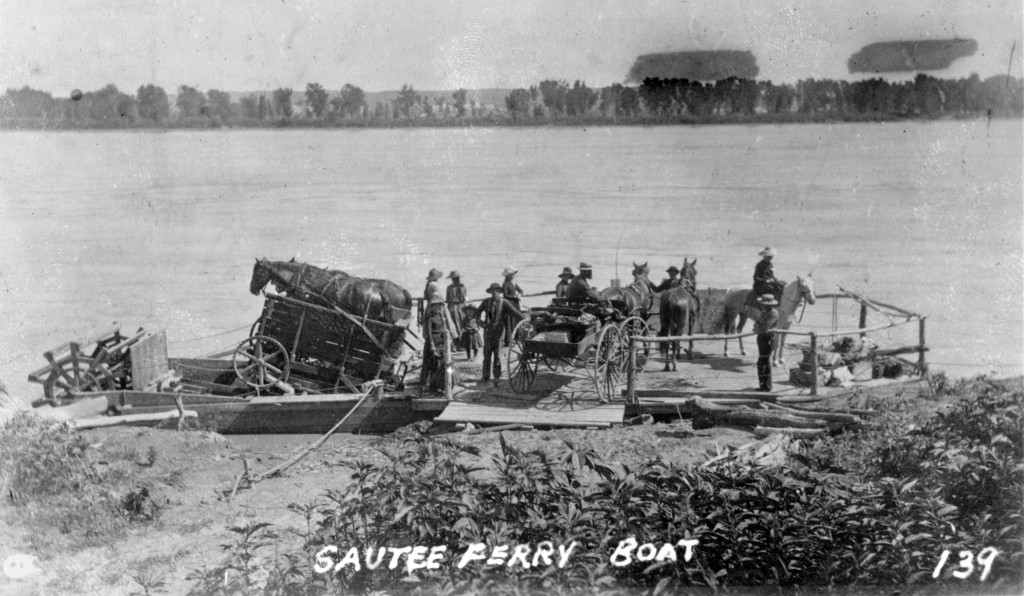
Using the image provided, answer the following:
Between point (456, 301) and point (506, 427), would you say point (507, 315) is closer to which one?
point (506, 427)

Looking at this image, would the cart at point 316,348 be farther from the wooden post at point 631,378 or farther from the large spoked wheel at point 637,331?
the wooden post at point 631,378

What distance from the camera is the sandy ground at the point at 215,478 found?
8164 millimetres

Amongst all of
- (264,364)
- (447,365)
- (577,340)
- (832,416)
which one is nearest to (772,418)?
(832,416)

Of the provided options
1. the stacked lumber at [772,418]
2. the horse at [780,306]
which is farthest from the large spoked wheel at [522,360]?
the horse at [780,306]

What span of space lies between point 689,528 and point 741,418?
6219mm

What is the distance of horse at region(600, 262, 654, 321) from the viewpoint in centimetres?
1390

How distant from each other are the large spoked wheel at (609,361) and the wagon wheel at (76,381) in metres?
8.60

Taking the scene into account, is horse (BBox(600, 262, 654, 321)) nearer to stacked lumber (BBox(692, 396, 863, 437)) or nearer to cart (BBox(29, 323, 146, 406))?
stacked lumber (BBox(692, 396, 863, 437))

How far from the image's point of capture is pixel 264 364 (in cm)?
1462

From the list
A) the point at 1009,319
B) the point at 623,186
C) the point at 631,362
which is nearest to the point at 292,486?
the point at 631,362

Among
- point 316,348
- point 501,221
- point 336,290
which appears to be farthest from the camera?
point 501,221

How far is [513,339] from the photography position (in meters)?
13.1

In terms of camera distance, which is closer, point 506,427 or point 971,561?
point 971,561

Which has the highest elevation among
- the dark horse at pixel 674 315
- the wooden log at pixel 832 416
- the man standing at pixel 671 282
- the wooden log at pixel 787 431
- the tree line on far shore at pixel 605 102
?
the tree line on far shore at pixel 605 102
